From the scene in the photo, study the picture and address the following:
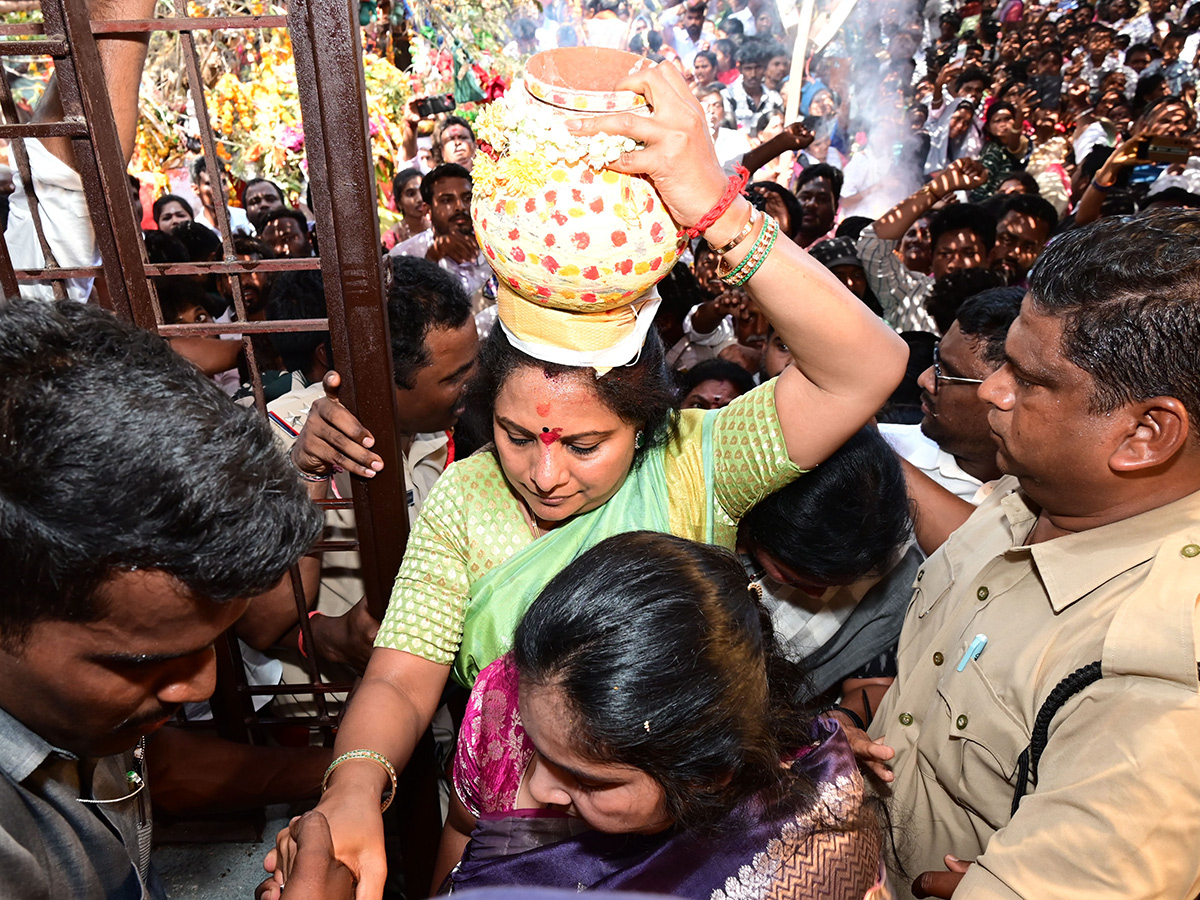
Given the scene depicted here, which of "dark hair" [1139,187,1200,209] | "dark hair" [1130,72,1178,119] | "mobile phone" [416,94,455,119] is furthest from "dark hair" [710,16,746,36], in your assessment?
"dark hair" [1139,187,1200,209]

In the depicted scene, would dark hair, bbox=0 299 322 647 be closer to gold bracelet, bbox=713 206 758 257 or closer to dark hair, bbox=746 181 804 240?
gold bracelet, bbox=713 206 758 257

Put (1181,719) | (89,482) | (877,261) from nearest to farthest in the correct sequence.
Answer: (89,482)
(1181,719)
(877,261)

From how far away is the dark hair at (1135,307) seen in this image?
3.87 feet

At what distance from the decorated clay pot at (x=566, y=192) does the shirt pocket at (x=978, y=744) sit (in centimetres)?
94

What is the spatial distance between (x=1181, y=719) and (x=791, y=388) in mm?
722

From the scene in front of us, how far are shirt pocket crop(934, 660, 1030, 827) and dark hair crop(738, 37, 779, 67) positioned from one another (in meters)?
9.38

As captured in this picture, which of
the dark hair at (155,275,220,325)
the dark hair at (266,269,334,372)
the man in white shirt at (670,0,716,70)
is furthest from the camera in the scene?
the man in white shirt at (670,0,716,70)

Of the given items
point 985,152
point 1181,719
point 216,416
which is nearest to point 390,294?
point 216,416

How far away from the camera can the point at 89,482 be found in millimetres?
805

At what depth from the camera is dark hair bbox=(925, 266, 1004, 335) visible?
3.85m

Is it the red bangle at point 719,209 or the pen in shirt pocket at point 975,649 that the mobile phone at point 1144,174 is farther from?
the red bangle at point 719,209

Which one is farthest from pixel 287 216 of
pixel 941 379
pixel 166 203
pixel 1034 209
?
pixel 1034 209

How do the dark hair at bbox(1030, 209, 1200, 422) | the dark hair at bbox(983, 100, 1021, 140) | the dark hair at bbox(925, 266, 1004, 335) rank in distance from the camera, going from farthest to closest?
1. the dark hair at bbox(983, 100, 1021, 140)
2. the dark hair at bbox(925, 266, 1004, 335)
3. the dark hair at bbox(1030, 209, 1200, 422)

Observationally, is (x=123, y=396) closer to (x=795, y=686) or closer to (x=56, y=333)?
(x=56, y=333)
